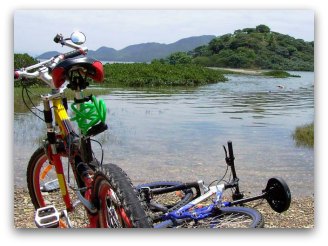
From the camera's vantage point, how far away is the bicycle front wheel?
3.09m

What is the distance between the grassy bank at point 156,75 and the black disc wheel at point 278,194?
1.22 m

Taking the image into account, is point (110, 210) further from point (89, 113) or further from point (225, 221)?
point (225, 221)

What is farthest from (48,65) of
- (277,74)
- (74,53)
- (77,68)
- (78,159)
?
(277,74)

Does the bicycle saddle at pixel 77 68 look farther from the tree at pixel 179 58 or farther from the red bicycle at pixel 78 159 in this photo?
the tree at pixel 179 58

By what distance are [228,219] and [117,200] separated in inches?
42.3

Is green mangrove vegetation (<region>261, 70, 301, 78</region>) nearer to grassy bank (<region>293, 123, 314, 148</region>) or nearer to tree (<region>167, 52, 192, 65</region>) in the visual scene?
grassy bank (<region>293, 123, 314, 148</region>)

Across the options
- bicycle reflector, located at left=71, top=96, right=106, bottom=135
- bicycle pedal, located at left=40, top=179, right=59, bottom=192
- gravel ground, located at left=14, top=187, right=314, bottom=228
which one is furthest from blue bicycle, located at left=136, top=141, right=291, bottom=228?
bicycle reflector, located at left=71, top=96, right=106, bottom=135

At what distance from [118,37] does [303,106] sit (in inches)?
60.2

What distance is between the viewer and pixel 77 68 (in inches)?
104

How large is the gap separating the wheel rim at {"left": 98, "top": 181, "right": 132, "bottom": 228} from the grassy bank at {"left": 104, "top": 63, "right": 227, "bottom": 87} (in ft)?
3.99

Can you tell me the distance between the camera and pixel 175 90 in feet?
16.6

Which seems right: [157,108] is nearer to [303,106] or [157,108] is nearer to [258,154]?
[258,154]

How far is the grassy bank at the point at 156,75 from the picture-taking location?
13.3ft

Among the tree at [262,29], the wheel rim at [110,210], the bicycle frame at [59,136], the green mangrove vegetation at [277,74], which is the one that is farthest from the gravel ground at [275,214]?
the tree at [262,29]
